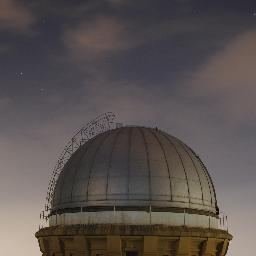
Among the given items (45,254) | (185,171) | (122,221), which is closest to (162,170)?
(185,171)

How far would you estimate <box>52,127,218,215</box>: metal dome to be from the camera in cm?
2822

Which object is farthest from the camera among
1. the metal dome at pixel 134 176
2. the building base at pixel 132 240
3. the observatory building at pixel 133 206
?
the metal dome at pixel 134 176

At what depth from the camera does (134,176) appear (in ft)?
93.0

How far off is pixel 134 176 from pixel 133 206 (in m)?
1.59

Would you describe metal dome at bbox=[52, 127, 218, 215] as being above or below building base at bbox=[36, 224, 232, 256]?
above

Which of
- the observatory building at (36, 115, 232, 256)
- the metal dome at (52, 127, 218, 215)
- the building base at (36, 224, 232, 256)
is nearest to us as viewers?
the building base at (36, 224, 232, 256)

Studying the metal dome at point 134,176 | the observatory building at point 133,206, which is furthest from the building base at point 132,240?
the metal dome at point 134,176

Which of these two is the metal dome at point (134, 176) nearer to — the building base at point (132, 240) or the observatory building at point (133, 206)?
the observatory building at point (133, 206)

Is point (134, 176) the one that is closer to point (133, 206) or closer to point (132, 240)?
point (133, 206)

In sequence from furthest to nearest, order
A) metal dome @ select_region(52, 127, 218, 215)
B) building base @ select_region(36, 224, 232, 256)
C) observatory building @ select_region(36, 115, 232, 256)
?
metal dome @ select_region(52, 127, 218, 215), observatory building @ select_region(36, 115, 232, 256), building base @ select_region(36, 224, 232, 256)

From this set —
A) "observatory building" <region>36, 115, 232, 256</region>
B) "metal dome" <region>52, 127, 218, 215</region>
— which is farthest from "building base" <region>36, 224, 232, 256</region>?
"metal dome" <region>52, 127, 218, 215</region>

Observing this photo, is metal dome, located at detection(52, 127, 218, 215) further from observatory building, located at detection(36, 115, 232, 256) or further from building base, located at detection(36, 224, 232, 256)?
building base, located at detection(36, 224, 232, 256)

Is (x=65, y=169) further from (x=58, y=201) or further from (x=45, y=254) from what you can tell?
(x=45, y=254)

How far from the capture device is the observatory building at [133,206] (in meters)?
27.5
